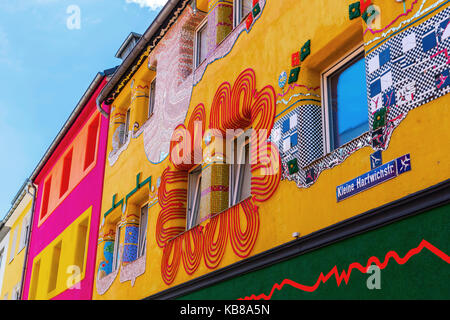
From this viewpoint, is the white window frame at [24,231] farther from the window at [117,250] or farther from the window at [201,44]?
the window at [201,44]

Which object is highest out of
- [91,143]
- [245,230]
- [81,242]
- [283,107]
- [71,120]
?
[71,120]

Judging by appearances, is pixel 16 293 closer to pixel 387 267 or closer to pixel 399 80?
pixel 387 267

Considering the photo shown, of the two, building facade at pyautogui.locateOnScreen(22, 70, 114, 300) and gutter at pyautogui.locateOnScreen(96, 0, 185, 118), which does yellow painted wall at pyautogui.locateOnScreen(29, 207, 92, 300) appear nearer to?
building facade at pyautogui.locateOnScreen(22, 70, 114, 300)

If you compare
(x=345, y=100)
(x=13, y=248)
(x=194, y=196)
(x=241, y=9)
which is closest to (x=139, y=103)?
(x=194, y=196)

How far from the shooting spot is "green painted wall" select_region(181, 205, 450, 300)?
5.16 m

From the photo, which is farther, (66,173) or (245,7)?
(66,173)

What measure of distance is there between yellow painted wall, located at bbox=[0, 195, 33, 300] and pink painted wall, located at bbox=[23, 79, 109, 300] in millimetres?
1235

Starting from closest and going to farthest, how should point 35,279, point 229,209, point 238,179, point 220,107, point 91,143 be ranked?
point 229,209 → point 238,179 → point 220,107 → point 91,143 → point 35,279

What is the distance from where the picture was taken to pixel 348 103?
23.8ft

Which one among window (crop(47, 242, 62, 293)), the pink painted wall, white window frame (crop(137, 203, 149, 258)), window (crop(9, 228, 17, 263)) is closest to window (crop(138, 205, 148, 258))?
white window frame (crop(137, 203, 149, 258))

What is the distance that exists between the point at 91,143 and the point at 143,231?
215 inches
